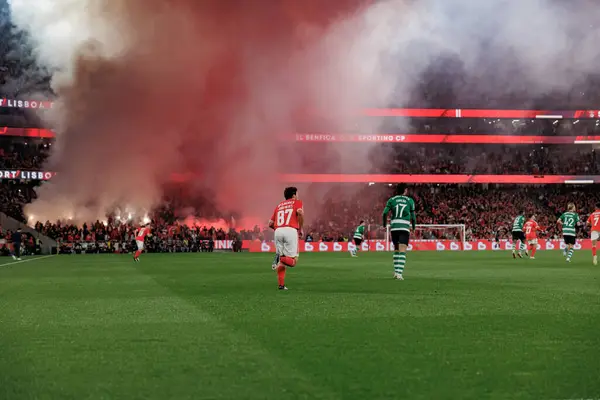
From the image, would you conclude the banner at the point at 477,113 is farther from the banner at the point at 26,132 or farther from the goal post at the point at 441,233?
the banner at the point at 26,132

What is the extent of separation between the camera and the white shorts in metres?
12.2

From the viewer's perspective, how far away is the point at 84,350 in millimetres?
6156

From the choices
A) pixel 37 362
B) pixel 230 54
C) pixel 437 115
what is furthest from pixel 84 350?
pixel 437 115

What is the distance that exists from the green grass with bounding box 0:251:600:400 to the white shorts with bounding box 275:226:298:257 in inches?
28.5

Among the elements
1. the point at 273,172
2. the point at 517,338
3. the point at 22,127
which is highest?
the point at 22,127

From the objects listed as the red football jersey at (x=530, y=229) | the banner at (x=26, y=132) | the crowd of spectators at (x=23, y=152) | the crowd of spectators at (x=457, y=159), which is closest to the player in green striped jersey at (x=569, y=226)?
the red football jersey at (x=530, y=229)

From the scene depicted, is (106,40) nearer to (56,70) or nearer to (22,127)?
(56,70)

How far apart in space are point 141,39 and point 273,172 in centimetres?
1397

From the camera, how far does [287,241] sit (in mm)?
12180

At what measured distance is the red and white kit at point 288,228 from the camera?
12.2 m

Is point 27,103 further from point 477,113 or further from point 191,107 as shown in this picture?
→ point 477,113

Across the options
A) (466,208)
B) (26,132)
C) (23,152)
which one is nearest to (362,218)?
(466,208)

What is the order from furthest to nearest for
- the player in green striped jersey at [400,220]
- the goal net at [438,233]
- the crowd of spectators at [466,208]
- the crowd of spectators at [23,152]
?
the crowd of spectators at [23,152] < the crowd of spectators at [466,208] < the goal net at [438,233] < the player in green striped jersey at [400,220]

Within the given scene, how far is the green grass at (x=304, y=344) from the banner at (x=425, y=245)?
93.9 feet
